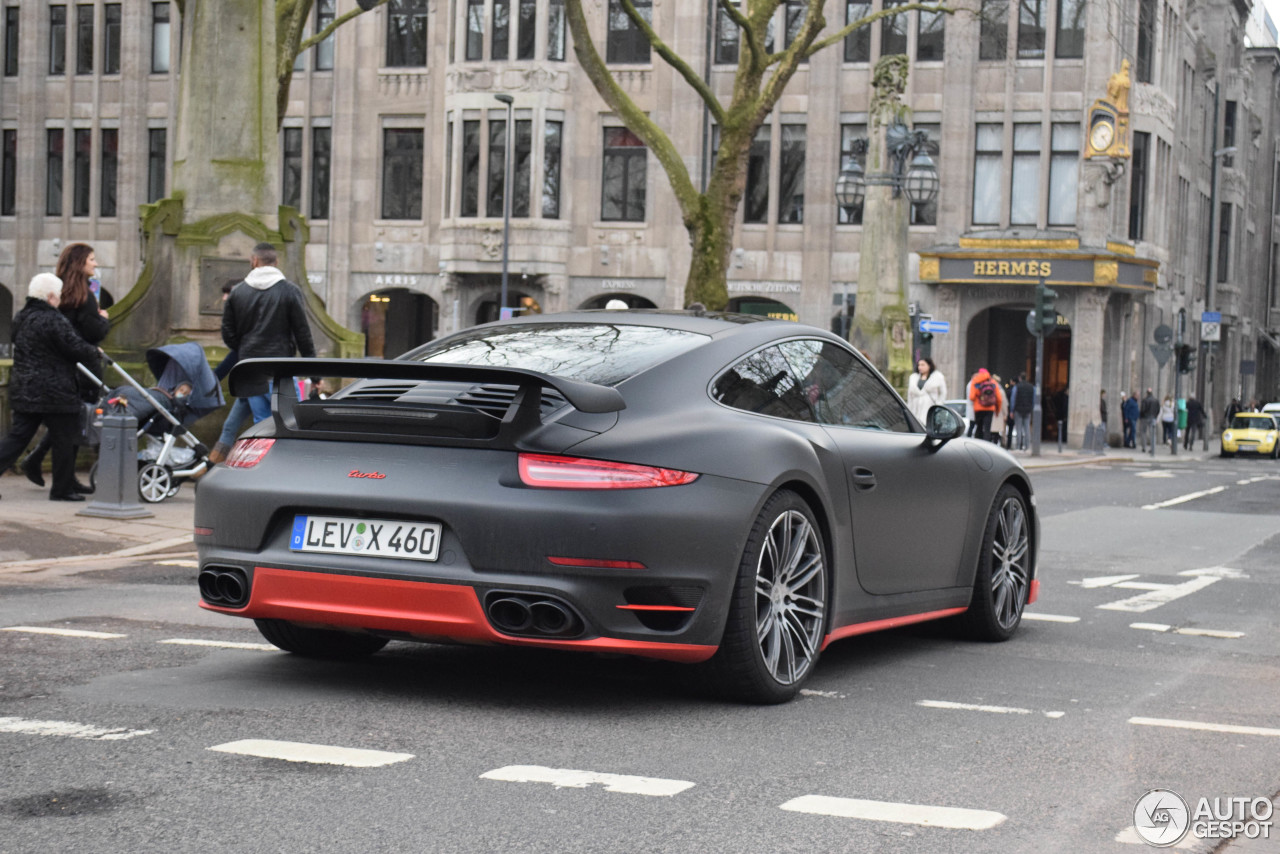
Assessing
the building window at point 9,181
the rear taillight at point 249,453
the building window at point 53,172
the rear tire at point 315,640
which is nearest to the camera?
the rear taillight at point 249,453

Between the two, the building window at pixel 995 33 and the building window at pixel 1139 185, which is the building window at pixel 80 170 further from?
the building window at pixel 1139 185

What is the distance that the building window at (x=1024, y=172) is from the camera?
4650cm

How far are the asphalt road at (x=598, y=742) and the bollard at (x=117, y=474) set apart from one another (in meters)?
3.91

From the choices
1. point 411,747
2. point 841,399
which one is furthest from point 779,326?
point 411,747

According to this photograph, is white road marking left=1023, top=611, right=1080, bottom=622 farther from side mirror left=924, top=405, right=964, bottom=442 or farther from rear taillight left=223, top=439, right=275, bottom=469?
rear taillight left=223, top=439, right=275, bottom=469

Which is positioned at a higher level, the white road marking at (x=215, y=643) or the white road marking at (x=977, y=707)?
the white road marking at (x=977, y=707)

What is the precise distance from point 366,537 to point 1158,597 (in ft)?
20.6

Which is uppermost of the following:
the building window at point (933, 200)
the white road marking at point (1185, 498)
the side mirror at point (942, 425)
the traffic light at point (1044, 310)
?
the building window at point (933, 200)

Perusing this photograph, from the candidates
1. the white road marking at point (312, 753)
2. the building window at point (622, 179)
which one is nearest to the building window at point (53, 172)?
the building window at point (622, 179)

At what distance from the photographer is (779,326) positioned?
7023 millimetres

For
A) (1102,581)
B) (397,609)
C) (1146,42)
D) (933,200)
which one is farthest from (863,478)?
(1146,42)

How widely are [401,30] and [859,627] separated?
44468 millimetres

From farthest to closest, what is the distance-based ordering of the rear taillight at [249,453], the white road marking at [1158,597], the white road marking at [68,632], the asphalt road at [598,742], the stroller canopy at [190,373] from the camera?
1. the stroller canopy at [190,373]
2. the white road marking at [1158,597]
3. the white road marking at [68,632]
4. the rear taillight at [249,453]
5. the asphalt road at [598,742]

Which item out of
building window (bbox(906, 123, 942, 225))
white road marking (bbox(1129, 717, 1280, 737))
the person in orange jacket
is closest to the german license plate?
white road marking (bbox(1129, 717, 1280, 737))
